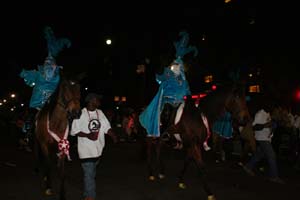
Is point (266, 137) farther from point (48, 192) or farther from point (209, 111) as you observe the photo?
point (48, 192)

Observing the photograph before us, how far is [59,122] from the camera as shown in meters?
8.55

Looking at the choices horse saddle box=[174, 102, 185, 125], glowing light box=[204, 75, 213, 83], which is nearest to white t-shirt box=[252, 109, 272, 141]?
horse saddle box=[174, 102, 185, 125]

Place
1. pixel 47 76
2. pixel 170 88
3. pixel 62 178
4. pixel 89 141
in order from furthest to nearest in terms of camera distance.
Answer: pixel 47 76, pixel 170 88, pixel 62 178, pixel 89 141

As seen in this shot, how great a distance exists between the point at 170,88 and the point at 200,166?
2821 millimetres

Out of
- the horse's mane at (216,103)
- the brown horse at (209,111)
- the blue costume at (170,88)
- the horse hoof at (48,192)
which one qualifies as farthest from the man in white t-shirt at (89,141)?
Result: the blue costume at (170,88)

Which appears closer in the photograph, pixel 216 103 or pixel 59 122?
pixel 59 122

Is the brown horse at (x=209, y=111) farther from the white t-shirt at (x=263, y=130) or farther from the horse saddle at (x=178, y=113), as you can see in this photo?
the white t-shirt at (x=263, y=130)

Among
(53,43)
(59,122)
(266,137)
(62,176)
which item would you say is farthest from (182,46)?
(62,176)

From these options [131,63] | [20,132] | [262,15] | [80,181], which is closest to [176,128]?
[80,181]

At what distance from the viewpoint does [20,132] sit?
19.4 metres

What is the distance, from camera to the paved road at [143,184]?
8.84 metres

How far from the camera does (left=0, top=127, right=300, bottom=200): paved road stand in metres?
8.84

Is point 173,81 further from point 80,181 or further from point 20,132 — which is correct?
point 20,132

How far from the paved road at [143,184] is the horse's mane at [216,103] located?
5.76 feet
